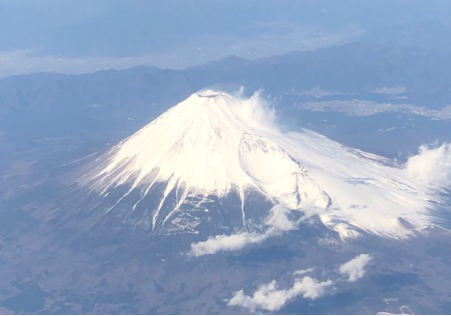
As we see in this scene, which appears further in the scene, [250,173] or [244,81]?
[244,81]

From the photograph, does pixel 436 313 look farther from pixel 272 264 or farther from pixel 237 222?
pixel 237 222

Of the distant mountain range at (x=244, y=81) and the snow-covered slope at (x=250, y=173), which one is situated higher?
the distant mountain range at (x=244, y=81)

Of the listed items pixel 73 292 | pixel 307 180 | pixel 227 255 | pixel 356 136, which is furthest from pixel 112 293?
pixel 356 136

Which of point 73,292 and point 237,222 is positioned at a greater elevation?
point 237,222

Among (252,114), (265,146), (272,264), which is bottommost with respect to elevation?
(272,264)

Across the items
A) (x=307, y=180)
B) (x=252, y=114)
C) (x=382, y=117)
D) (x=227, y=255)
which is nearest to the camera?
(x=227, y=255)

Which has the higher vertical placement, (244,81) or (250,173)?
(244,81)

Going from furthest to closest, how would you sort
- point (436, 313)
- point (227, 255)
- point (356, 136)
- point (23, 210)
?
1. point (356, 136)
2. point (23, 210)
3. point (227, 255)
4. point (436, 313)

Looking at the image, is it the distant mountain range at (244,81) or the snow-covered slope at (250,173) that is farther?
the distant mountain range at (244,81)
